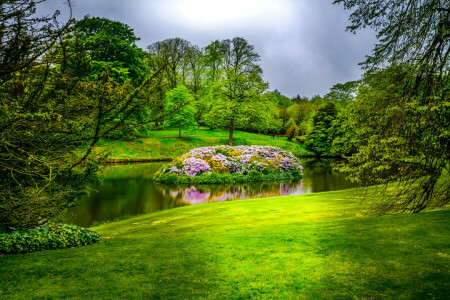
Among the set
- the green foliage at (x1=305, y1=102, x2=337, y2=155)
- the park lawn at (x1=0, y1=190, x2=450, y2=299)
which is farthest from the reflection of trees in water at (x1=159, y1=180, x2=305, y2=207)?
the green foliage at (x1=305, y1=102, x2=337, y2=155)

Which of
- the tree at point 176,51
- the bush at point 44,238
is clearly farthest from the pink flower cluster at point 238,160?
the tree at point 176,51

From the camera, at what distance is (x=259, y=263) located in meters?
5.71

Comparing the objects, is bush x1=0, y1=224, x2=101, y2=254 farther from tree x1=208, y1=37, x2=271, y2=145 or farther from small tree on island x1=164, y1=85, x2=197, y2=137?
small tree on island x1=164, y1=85, x2=197, y2=137

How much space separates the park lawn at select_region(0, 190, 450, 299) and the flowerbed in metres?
12.7

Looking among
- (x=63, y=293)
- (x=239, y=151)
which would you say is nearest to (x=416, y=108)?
(x=63, y=293)

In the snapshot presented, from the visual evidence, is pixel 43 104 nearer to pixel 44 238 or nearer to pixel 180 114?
pixel 44 238

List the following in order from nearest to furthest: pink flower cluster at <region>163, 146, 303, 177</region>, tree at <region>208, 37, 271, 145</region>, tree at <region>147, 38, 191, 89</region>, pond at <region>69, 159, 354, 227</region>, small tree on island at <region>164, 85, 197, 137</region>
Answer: pond at <region>69, 159, 354, 227</region> → pink flower cluster at <region>163, 146, 303, 177</region> → tree at <region>208, 37, 271, 145</region> → small tree on island at <region>164, 85, 197, 137</region> → tree at <region>147, 38, 191, 89</region>

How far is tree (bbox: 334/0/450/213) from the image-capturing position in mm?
5539

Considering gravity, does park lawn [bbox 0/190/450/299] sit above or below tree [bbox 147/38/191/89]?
below

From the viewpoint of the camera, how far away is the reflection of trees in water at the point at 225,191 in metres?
16.8

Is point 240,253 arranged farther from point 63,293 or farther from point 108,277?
point 63,293

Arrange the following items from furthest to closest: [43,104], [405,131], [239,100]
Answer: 1. [239,100]
2. [405,131]
3. [43,104]

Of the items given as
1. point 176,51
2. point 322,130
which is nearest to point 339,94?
point 322,130

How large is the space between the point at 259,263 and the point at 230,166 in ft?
59.5
